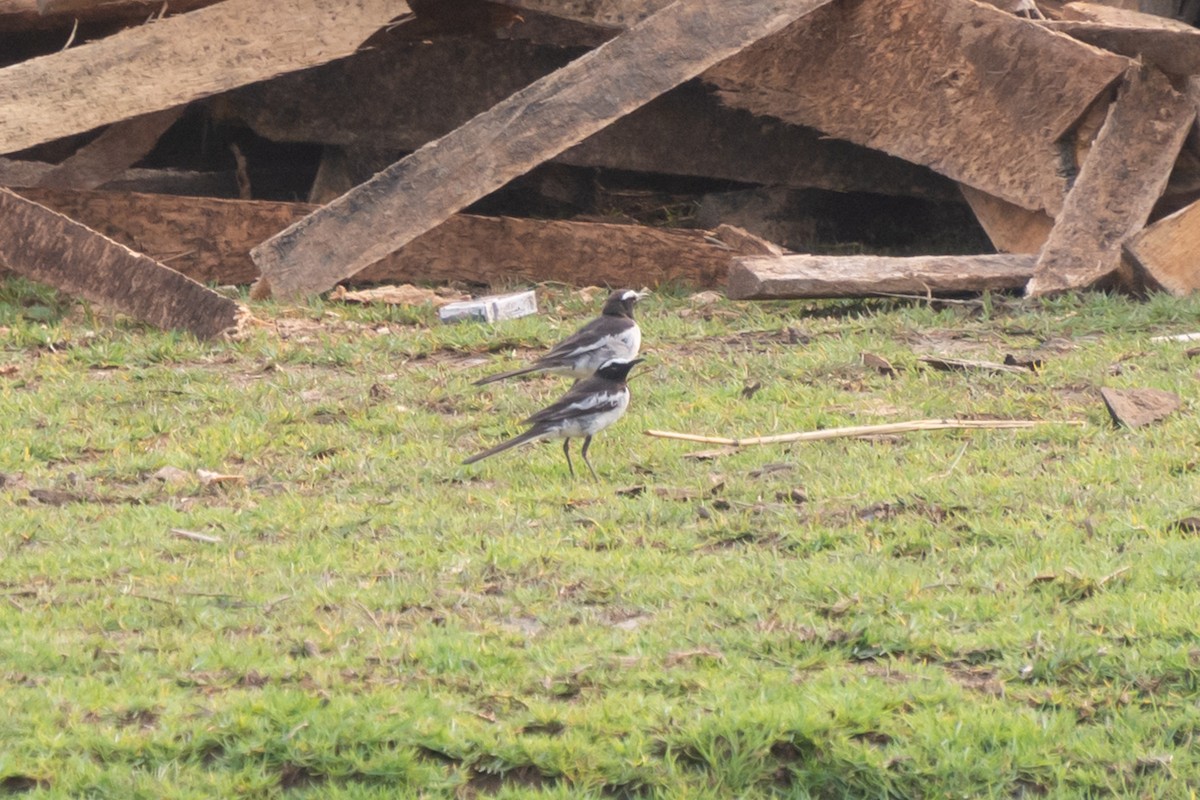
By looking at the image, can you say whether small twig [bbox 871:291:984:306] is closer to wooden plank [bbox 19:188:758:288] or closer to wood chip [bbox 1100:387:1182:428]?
wooden plank [bbox 19:188:758:288]

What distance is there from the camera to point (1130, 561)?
17.5 ft

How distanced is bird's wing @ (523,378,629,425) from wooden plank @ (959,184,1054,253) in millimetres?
4472

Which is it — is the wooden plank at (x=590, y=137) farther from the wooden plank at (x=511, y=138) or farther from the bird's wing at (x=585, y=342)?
the bird's wing at (x=585, y=342)

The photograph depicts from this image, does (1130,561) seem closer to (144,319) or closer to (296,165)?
(144,319)

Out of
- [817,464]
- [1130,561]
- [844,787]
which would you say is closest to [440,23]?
[817,464]

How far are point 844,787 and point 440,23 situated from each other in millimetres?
8067

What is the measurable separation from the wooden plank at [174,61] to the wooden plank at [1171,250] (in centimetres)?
498

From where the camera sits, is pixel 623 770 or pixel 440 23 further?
pixel 440 23

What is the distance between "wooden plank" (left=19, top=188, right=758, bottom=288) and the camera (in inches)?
414

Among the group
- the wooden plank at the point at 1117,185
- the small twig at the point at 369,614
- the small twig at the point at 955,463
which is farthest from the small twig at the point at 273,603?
the wooden plank at the point at 1117,185

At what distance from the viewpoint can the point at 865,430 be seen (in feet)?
23.0

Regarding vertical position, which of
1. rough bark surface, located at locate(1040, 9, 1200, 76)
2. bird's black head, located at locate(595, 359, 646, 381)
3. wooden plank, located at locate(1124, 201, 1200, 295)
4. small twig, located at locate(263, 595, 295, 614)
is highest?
rough bark surface, located at locate(1040, 9, 1200, 76)

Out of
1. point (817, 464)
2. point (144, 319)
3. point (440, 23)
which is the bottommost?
point (144, 319)

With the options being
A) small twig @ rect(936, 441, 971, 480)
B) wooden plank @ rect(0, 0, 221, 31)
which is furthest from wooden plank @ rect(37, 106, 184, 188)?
small twig @ rect(936, 441, 971, 480)
